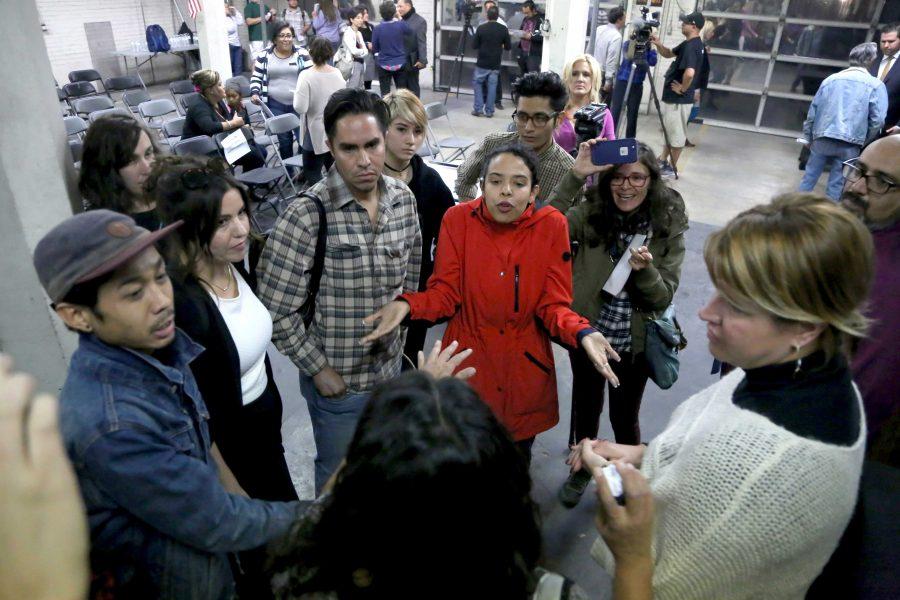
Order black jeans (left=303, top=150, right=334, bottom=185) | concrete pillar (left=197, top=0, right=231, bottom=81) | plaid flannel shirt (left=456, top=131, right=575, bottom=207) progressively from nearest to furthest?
plaid flannel shirt (left=456, top=131, right=575, bottom=207) → black jeans (left=303, top=150, right=334, bottom=185) → concrete pillar (left=197, top=0, right=231, bottom=81)

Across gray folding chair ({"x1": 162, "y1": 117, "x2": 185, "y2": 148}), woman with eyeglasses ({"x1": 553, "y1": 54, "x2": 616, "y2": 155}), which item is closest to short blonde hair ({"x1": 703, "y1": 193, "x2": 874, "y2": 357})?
woman with eyeglasses ({"x1": 553, "y1": 54, "x2": 616, "y2": 155})

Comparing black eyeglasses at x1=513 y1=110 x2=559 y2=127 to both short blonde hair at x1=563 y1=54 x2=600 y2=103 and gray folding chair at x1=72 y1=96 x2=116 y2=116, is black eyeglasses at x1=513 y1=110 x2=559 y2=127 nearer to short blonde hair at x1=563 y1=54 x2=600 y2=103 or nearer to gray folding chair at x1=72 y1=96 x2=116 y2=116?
short blonde hair at x1=563 y1=54 x2=600 y2=103

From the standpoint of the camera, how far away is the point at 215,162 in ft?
6.70

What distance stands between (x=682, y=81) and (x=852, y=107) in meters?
2.02

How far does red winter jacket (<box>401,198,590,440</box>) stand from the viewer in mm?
2156

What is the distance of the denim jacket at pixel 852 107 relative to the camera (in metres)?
5.47

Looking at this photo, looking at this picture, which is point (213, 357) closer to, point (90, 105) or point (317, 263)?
point (317, 263)

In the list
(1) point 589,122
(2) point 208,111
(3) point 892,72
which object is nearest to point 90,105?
(2) point 208,111

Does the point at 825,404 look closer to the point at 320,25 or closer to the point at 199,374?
the point at 199,374

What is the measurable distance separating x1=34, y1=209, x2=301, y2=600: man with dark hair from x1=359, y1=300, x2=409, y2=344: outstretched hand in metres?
0.74

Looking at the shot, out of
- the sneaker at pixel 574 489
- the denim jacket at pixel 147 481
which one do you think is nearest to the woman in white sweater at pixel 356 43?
the sneaker at pixel 574 489

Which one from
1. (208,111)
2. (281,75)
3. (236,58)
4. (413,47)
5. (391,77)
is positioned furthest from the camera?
(236,58)

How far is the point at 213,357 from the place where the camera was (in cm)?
174

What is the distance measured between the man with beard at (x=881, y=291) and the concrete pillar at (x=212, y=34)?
26.6 feet
